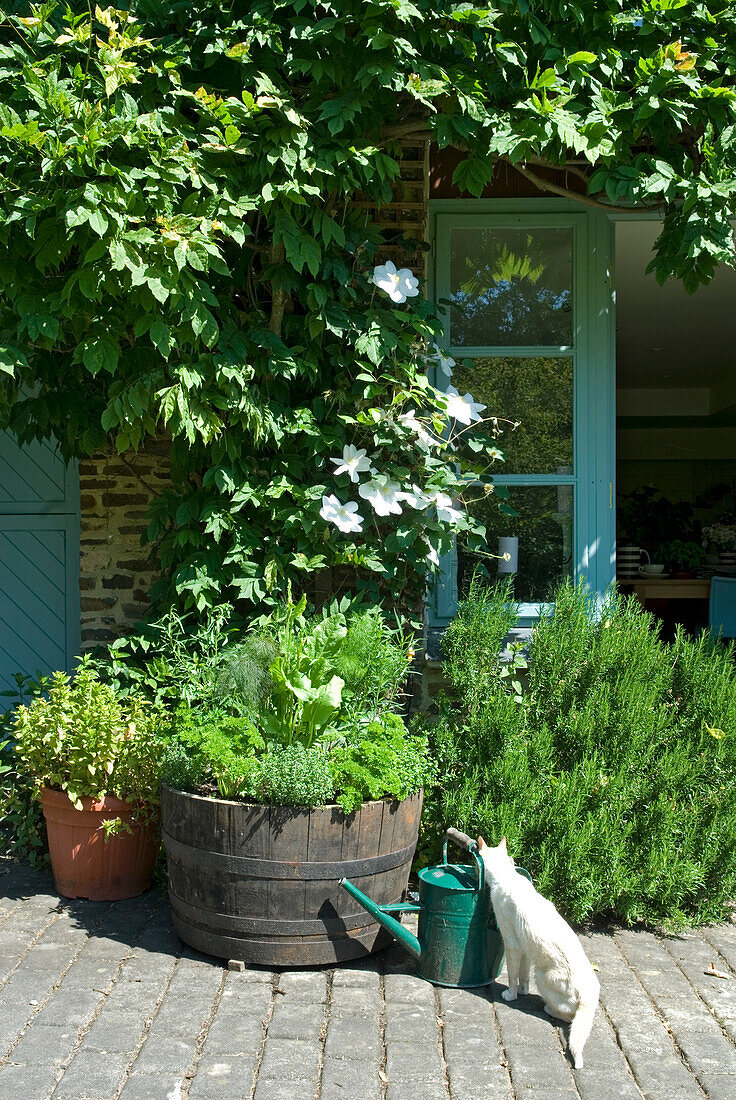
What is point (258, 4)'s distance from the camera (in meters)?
3.41

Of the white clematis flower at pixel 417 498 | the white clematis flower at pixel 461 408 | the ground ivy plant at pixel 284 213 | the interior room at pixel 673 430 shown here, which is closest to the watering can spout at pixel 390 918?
the ground ivy plant at pixel 284 213

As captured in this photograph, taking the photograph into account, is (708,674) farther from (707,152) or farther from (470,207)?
(470,207)

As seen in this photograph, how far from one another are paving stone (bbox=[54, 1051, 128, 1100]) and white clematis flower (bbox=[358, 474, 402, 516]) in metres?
2.03

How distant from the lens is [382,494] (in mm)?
3744

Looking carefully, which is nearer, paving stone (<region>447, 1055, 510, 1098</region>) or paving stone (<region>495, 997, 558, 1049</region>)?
paving stone (<region>447, 1055, 510, 1098</region>)

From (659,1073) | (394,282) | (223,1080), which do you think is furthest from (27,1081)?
(394,282)

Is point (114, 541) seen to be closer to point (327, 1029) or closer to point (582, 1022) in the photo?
point (327, 1029)

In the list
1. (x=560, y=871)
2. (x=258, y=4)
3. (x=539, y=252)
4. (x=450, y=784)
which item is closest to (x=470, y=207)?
(x=539, y=252)

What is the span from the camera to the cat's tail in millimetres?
2514

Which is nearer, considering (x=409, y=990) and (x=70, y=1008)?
(x=70, y=1008)

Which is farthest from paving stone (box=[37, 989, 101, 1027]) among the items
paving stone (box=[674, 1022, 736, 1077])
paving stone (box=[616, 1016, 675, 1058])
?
paving stone (box=[674, 1022, 736, 1077])

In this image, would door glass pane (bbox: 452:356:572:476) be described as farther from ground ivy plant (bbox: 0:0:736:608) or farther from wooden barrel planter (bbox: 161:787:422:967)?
wooden barrel planter (bbox: 161:787:422:967)

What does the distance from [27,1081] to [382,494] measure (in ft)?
7.34

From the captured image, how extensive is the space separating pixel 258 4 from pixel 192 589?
2111mm
